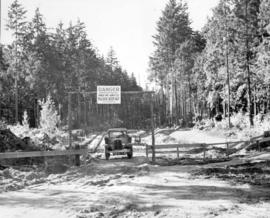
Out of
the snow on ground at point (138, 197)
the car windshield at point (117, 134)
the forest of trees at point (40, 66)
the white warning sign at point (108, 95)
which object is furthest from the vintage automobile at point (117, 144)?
the forest of trees at point (40, 66)

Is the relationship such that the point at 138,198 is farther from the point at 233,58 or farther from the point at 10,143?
the point at 233,58

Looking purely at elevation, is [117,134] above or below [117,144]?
above

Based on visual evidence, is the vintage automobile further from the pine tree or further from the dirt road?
the pine tree

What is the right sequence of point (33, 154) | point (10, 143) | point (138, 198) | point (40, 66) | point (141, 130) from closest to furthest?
point (138, 198) < point (33, 154) < point (10, 143) < point (141, 130) < point (40, 66)

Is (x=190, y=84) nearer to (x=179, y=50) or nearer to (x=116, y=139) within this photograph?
(x=179, y=50)

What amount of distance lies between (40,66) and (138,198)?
4969 centimetres

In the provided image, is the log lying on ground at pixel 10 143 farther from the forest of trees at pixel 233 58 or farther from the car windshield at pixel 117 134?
the forest of trees at pixel 233 58

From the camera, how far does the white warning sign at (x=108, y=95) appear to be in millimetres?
21922

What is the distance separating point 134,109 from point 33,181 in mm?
17914

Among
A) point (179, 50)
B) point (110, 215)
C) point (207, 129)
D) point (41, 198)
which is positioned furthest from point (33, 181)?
point (179, 50)

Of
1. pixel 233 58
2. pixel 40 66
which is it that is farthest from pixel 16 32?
pixel 233 58

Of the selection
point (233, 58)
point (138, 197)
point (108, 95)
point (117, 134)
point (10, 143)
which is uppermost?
point (233, 58)

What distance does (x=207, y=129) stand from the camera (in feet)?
154

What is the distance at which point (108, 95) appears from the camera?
22.1 m
